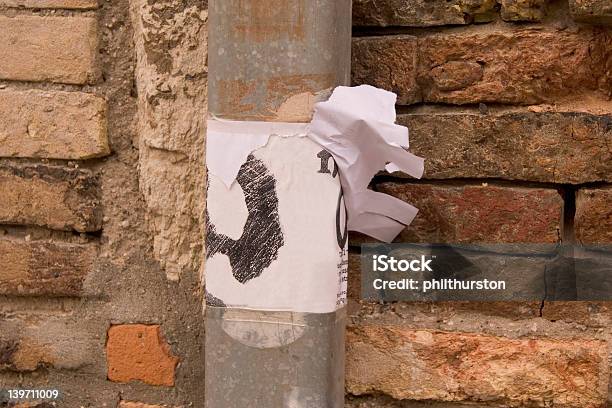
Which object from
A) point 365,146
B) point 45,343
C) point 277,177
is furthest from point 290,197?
point 45,343

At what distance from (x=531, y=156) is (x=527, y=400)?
0.39m

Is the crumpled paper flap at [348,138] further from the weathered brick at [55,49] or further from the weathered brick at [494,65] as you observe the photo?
the weathered brick at [55,49]

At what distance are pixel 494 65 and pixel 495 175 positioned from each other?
6.8 inches

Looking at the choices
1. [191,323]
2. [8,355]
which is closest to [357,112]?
[191,323]

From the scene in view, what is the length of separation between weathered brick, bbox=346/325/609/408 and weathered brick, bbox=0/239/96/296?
50 centimetres

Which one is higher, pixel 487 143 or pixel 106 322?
pixel 487 143

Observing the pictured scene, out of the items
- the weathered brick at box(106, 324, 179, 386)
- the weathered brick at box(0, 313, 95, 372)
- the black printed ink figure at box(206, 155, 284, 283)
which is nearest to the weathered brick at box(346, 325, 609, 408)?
the black printed ink figure at box(206, 155, 284, 283)

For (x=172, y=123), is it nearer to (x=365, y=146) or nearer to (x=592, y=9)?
(x=365, y=146)

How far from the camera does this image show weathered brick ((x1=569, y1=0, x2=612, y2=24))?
3.91 feet

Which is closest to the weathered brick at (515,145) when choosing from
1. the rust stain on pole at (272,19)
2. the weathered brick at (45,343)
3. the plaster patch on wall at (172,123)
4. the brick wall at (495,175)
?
the brick wall at (495,175)

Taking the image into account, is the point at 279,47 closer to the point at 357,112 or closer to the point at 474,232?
the point at 357,112

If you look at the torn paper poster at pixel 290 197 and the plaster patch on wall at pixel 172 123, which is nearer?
the torn paper poster at pixel 290 197

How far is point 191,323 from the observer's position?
1420 mm

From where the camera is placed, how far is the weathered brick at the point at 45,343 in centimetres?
145
